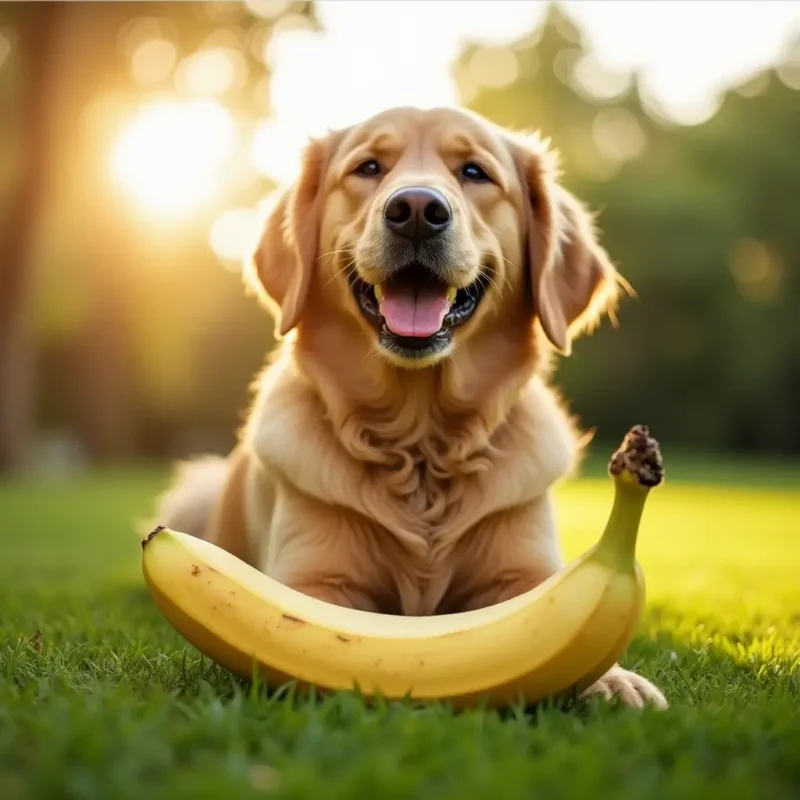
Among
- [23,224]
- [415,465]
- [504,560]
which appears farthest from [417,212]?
[23,224]

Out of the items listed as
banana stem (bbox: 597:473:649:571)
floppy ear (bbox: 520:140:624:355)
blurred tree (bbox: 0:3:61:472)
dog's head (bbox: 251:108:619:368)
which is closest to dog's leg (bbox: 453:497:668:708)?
dog's head (bbox: 251:108:619:368)

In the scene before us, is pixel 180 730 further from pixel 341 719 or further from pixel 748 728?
pixel 748 728

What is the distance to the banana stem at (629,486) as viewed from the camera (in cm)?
235

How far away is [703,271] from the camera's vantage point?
97.5 ft

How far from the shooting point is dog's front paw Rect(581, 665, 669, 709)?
259cm

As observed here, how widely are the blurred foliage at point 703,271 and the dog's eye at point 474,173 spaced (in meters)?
25.3

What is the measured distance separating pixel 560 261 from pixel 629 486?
5.87ft

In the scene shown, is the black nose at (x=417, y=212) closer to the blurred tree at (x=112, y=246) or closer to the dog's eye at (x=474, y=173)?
the dog's eye at (x=474, y=173)

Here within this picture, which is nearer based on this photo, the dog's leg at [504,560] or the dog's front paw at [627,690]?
the dog's front paw at [627,690]

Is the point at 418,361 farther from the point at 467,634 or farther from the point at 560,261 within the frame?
the point at 467,634

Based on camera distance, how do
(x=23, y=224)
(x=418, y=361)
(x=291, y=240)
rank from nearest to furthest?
(x=418, y=361)
(x=291, y=240)
(x=23, y=224)

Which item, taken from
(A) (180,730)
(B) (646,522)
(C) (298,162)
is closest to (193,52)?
(B) (646,522)

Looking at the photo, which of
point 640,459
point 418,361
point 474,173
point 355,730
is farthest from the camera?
point 474,173

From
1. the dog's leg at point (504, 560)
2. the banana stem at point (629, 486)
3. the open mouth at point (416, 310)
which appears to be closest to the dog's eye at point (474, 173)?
the open mouth at point (416, 310)
